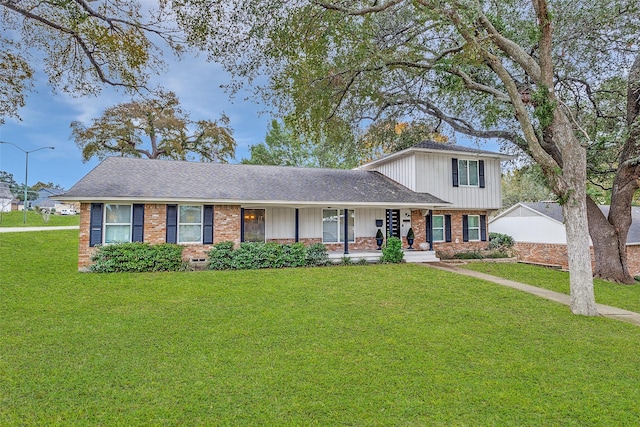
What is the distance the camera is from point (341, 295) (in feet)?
29.6

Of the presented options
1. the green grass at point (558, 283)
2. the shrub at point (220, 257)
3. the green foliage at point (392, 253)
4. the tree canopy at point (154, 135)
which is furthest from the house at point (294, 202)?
the tree canopy at point (154, 135)

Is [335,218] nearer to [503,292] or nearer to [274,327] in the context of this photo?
[503,292]

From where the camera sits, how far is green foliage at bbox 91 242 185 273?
1175cm

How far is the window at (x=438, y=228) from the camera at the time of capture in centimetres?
1738

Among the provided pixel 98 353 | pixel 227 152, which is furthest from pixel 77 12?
pixel 227 152

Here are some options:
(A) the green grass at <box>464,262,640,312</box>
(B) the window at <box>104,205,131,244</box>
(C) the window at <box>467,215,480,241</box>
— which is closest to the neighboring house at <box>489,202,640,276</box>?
(C) the window at <box>467,215,480,241</box>

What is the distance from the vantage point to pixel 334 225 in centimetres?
1638

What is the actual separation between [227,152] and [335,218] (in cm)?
1815

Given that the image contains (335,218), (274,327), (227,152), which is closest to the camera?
(274,327)

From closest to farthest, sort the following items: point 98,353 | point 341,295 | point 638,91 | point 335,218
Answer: point 98,353 → point 341,295 → point 638,91 → point 335,218

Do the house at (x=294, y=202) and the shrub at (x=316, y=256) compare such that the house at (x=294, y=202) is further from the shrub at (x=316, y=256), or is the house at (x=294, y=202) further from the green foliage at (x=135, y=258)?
the shrub at (x=316, y=256)

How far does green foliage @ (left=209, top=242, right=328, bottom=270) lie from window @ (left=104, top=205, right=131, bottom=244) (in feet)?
10.5

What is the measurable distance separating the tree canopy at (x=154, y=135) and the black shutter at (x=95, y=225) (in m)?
16.1

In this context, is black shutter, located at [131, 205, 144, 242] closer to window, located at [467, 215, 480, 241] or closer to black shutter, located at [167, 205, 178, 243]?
black shutter, located at [167, 205, 178, 243]
